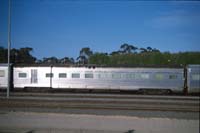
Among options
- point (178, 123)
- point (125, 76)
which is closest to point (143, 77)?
point (125, 76)

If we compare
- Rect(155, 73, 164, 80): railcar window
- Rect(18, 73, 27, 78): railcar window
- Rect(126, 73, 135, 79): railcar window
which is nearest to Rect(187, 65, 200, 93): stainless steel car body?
Rect(155, 73, 164, 80): railcar window

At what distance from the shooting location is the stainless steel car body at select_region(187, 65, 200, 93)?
28.5 meters

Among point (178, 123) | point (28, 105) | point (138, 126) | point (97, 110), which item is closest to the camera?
point (138, 126)

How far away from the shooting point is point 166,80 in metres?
29.2

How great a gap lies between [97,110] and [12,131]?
20.5ft

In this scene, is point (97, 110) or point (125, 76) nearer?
point (97, 110)

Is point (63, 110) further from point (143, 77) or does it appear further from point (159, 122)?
point (143, 77)

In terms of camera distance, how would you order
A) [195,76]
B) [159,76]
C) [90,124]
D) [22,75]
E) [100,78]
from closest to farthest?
[90,124] < [195,76] < [159,76] < [100,78] < [22,75]

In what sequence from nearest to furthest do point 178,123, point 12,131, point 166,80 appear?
point 12,131 < point 178,123 < point 166,80

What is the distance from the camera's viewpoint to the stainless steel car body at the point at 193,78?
A: 93.6ft

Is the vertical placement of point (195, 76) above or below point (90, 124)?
above

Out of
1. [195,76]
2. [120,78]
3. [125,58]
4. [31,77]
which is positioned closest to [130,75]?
[120,78]

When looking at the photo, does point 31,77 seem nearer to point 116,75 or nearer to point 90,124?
point 116,75

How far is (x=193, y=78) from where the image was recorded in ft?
94.0
